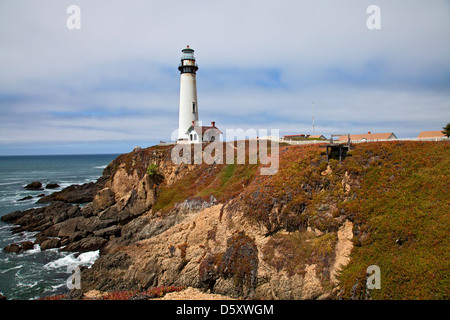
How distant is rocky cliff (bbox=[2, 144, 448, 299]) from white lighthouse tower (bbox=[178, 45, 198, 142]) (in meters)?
17.2

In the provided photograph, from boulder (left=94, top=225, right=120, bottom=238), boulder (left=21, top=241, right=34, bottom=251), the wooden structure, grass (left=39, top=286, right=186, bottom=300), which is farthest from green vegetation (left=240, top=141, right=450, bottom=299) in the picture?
boulder (left=21, top=241, right=34, bottom=251)

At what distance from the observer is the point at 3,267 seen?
2695cm

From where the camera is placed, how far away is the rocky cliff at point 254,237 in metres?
18.7

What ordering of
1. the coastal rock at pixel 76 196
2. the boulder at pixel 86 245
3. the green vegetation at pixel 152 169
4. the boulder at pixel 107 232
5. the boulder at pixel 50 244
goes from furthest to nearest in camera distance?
the coastal rock at pixel 76 196
the green vegetation at pixel 152 169
the boulder at pixel 107 232
the boulder at pixel 50 244
the boulder at pixel 86 245

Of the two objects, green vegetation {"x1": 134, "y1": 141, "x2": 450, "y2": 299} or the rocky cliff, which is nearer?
green vegetation {"x1": 134, "y1": 141, "x2": 450, "y2": 299}

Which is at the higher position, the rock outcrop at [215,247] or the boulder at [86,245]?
the rock outcrop at [215,247]

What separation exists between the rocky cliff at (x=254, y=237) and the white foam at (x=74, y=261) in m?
1.23

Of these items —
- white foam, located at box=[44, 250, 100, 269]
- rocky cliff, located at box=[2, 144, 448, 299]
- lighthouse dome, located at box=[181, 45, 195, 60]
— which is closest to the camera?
rocky cliff, located at box=[2, 144, 448, 299]

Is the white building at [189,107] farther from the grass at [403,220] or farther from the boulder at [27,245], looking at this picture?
the grass at [403,220]

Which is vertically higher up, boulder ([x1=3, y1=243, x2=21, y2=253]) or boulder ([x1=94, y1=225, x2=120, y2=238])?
boulder ([x1=94, y1=225, x2=120, y2=238])

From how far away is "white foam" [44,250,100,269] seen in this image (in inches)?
1077

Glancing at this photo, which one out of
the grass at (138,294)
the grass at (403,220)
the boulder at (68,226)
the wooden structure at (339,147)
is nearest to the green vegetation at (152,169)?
the boulder at (68,226)

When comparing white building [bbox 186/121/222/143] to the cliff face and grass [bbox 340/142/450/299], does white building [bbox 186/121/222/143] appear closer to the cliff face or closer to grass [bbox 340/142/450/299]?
the cliff face
